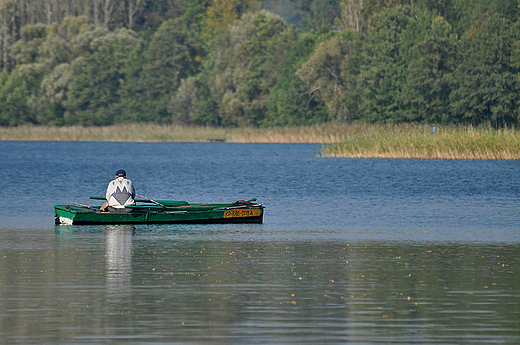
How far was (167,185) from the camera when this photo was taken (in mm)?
45469

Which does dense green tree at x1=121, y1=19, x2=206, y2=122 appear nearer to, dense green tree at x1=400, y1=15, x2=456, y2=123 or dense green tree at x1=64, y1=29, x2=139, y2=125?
dense green tree at x1=64, y1=29, x2=139, y2=125

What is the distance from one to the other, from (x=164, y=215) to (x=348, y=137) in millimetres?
40207

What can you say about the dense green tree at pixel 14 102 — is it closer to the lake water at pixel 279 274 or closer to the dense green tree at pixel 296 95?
the dense green tree at pixel 296 95

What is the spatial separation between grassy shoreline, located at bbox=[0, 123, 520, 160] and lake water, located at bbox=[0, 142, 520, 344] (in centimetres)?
1809

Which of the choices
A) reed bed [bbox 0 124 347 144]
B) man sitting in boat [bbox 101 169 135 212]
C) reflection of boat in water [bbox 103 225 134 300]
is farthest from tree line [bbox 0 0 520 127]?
reflection of boat in water [bbox 103 225 134 300]

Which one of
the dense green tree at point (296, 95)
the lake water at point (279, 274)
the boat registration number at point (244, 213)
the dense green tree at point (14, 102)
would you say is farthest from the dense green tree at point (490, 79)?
the boat registration number at point (244, 213)

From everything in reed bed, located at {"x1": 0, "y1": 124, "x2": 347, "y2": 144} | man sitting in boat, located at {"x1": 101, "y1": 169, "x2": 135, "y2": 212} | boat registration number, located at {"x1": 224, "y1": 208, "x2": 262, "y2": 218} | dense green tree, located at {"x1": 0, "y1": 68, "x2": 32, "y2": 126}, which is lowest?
reed bed, located at {"x1": 0, "y1": 124, "x2": 347, "y2": 144}

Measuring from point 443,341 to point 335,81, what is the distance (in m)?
90.1

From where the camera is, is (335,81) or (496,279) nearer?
(496,279)

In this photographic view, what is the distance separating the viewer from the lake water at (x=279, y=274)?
12.3 meters

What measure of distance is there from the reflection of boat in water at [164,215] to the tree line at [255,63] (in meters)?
65.2

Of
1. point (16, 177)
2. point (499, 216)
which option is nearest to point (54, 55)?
point (16, 177)

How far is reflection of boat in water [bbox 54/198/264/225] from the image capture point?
25516 millimetres

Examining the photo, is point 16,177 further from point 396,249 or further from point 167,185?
point 396,249
